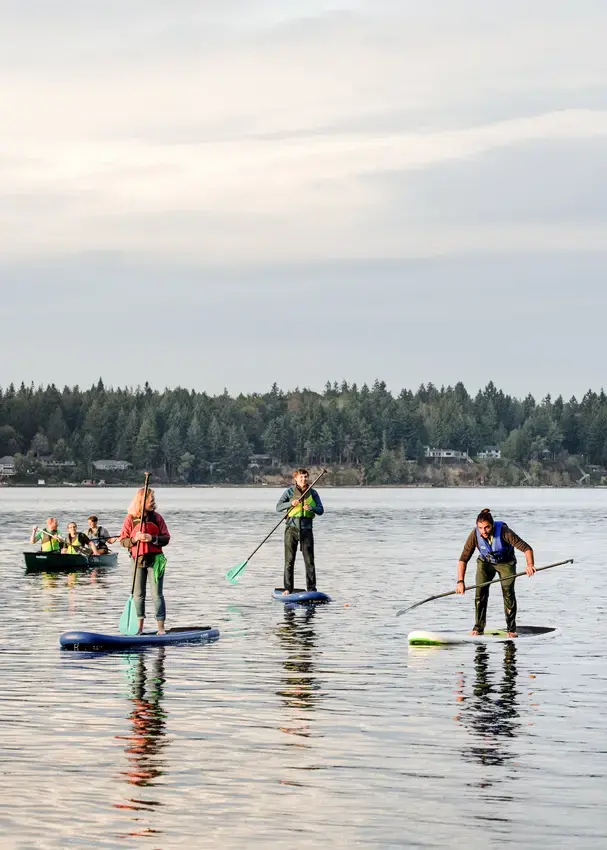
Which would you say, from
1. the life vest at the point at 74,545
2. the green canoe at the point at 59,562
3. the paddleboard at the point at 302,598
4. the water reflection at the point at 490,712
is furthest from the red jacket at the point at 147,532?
the life vest at the point at 74,545

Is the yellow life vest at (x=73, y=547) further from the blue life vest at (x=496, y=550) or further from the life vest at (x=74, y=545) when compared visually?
the blue life vest at (x=496, y=550)

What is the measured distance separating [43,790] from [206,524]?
7876cm

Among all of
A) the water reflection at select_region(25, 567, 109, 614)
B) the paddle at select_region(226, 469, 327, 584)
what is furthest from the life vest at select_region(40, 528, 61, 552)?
the paddle at select_region(226, 469, 327, 584)

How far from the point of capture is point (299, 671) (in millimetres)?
20625

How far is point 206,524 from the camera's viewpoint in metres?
91.6

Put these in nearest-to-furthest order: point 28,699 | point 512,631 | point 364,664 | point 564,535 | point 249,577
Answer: point 28,699 < point 364,664 < point 512,631 < point 249,577 < point 564,535

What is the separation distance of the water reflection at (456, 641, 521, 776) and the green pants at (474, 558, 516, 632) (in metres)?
1.37

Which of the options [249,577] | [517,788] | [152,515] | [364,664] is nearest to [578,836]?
[517,788]

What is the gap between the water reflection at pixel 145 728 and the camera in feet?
43.6

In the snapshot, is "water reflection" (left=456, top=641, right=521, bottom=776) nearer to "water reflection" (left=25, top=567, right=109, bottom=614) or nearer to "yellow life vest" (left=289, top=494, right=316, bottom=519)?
"yellow life vest" (left=289, top=494, right=316, bottom=519)

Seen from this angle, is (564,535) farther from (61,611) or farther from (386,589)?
(61,611)

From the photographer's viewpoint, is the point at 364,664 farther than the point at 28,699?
Yes

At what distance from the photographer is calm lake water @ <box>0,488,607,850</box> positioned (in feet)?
39.2

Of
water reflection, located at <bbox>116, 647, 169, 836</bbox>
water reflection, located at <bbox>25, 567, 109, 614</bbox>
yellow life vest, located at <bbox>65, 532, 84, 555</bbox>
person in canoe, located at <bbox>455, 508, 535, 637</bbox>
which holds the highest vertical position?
person in canoe, located at <bbox>455, 508, 535, 637</bbox>
